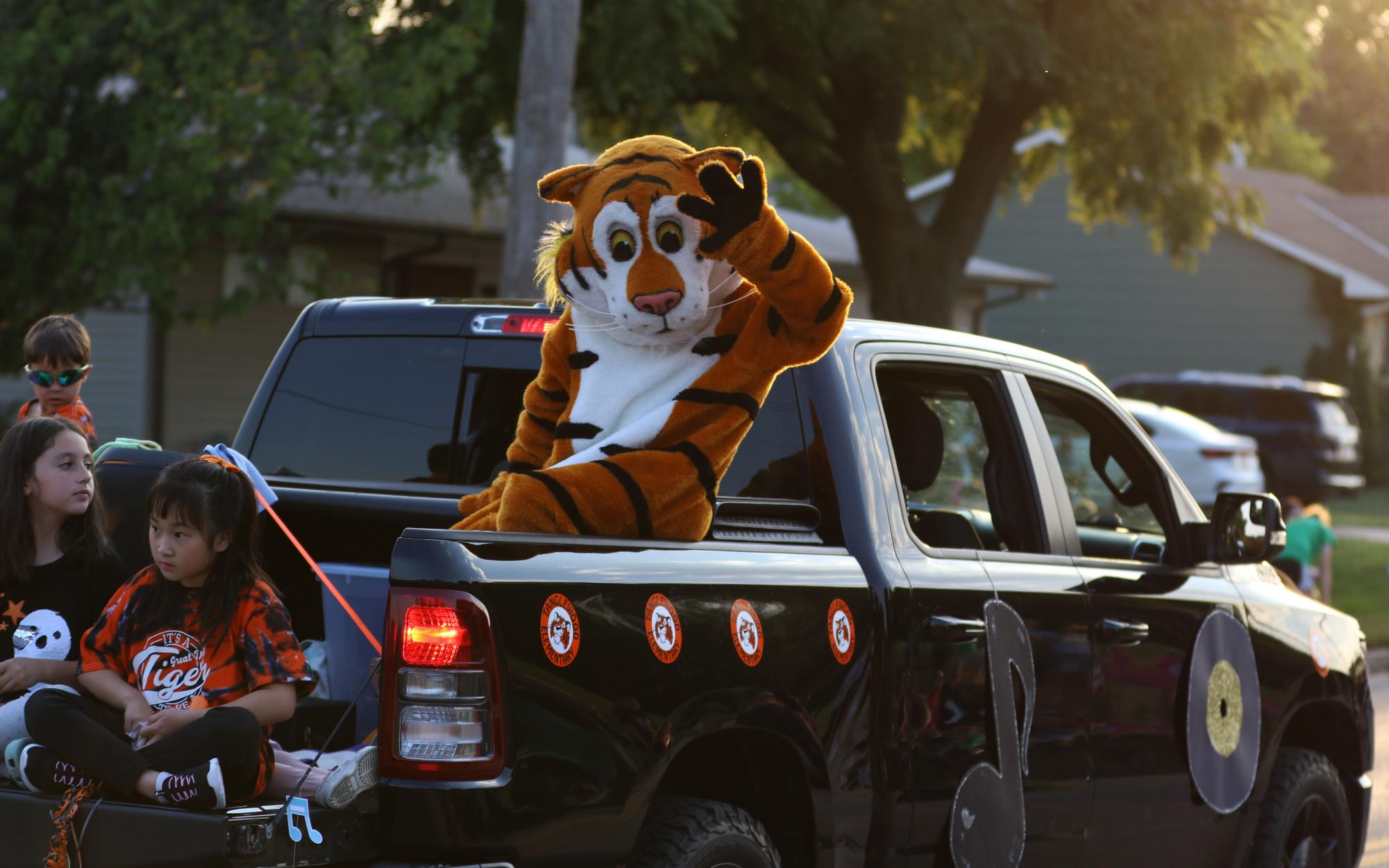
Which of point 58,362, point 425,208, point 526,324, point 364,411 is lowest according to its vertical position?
point 364,411

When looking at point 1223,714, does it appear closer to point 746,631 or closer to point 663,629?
point 746,631

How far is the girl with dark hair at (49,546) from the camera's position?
12.6ft

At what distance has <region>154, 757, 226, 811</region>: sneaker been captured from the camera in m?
3.15

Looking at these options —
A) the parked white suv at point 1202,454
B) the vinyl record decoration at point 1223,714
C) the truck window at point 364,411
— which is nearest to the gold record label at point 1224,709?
the vinyl record decoration at point 1223,714

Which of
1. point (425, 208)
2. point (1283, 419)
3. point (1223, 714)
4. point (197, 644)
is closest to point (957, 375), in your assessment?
point (1223, 714)

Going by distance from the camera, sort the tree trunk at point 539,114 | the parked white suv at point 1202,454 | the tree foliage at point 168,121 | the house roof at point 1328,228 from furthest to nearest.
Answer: the house roof at point 1328,228, the parked white suv at point 1202,454, the tree foliage at point 168,121, the tree trunk at point 539,114

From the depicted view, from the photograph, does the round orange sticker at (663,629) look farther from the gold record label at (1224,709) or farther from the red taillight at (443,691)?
the gold record label at (1224,709)

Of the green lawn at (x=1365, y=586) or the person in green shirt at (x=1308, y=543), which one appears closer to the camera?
the person in green shirt at (x=1308, y=543)

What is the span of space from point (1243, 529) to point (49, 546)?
3382mm

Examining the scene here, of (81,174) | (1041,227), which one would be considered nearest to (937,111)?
(81,174)

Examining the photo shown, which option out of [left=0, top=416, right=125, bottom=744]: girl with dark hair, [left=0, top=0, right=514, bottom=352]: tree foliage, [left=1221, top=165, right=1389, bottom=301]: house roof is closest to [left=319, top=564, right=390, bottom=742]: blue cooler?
[left=0, top=416, right=125, bottom=744]: girl with dark hair

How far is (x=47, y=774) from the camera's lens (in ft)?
10.6

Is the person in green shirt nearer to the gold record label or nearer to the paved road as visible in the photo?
the paved road

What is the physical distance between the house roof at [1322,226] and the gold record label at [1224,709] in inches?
986
